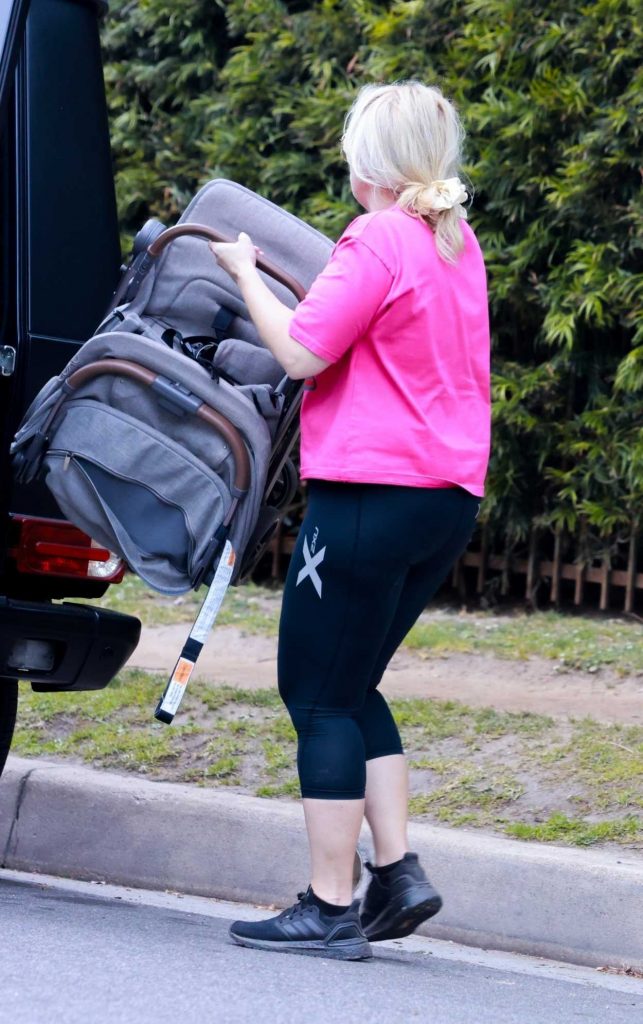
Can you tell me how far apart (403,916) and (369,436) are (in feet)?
3.44

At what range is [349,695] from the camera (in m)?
3.20

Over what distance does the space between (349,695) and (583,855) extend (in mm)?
1004

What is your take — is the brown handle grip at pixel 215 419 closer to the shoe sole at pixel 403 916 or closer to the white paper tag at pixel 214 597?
the white paper tag at pixel 214 597

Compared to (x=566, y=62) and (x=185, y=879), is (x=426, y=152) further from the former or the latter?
(x=566, y=62)

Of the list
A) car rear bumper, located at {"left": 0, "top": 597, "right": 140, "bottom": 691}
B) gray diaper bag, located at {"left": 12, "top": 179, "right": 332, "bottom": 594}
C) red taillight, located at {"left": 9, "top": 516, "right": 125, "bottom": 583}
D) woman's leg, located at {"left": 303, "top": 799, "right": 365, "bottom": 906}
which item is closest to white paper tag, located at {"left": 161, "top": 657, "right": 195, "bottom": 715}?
gray diaper bag, located at {"left": 12, "top": 179, "right": 332, "bottom": 594}

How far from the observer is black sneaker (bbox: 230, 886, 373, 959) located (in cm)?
319

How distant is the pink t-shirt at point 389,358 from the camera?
120 inches

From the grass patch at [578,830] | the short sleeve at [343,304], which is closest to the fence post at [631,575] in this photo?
the grass patch at [578,830]

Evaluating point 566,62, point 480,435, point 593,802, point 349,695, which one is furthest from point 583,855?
point 566,62

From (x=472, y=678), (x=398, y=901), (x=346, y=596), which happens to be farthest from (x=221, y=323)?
(x=472, y=678)

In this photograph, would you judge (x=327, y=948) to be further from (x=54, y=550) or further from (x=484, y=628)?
(x=484, y=628)

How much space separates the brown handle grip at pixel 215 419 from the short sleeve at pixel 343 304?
0.29 metres

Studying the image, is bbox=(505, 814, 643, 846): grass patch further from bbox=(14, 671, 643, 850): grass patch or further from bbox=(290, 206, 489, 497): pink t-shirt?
bbox=(290, 206, 489, 497): pink t-shirt

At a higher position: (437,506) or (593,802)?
(437,506)
